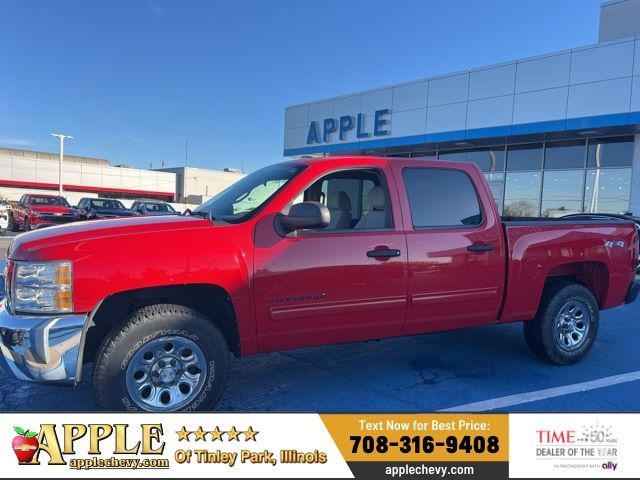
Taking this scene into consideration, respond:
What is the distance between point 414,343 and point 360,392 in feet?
5.57

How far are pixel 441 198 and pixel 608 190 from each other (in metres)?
13.5

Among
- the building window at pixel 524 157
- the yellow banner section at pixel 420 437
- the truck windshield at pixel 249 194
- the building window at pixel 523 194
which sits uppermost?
the building window at pixel 524 157

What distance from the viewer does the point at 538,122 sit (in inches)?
592

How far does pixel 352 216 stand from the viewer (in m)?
4.22

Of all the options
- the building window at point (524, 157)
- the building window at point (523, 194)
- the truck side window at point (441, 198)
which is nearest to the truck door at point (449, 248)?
the truck side window at point (441, 198)

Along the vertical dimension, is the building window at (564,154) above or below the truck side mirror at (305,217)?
above

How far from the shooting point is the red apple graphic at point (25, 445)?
262 cm

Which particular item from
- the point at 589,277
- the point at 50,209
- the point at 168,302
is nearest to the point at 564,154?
the point at 589,277

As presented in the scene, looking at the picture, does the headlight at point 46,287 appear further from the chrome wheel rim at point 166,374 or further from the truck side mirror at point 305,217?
the truck side mirror at point 305,217

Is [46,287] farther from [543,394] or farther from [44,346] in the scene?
[543,394]

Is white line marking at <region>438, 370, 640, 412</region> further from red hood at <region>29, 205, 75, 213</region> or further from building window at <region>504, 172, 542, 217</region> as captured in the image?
red hood at <region>29, 205, 75, 213</region>

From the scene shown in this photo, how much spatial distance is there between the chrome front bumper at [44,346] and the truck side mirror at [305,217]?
1425mm

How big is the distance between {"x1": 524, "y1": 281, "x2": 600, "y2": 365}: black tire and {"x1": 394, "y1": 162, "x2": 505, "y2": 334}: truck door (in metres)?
0.69

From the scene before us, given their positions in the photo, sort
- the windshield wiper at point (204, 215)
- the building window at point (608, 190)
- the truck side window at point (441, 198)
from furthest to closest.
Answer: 1. the building window at point (608, 190)
2. the truck side window at point (441, 198)
3. the windshield wiper at point (204, 215)
